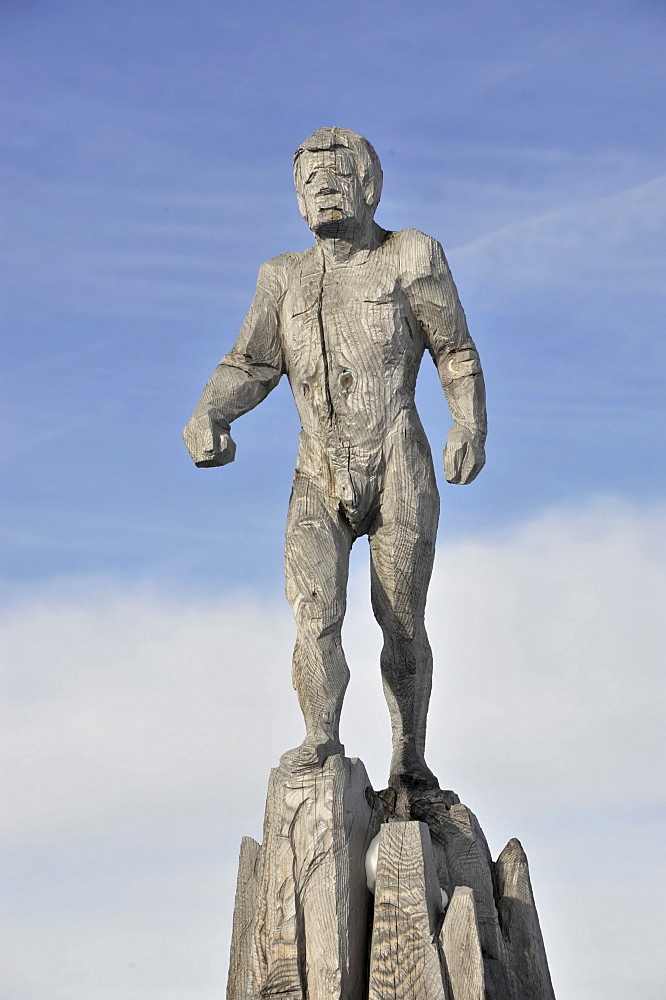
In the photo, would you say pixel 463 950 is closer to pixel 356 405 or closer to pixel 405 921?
pixel 405 921

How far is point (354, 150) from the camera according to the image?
7336mm

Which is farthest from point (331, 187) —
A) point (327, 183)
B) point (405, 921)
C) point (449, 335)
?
point (405, 921)

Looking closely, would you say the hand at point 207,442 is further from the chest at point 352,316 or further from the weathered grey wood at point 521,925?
the weathered grey wood at point 521,925

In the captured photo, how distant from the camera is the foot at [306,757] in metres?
6.66

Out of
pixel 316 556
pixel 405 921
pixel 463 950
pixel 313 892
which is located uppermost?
pixel 316 556

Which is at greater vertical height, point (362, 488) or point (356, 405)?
point (356, 405)

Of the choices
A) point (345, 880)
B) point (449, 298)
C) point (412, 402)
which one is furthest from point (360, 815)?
point (449, 298)

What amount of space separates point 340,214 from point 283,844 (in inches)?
113

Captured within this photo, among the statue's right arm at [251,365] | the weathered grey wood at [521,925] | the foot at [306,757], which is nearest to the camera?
the foot at [306,757]

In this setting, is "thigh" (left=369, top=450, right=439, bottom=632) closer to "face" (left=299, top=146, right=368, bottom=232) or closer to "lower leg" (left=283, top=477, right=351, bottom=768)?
"lower leg" (left=283, top=477, right=351, bottom=768)

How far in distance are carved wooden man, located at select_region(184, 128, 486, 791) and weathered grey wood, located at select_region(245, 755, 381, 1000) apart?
1.68ft

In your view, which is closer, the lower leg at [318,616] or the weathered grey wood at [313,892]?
the weathered grey wood at [313,892]

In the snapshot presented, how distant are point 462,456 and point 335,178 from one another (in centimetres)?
142

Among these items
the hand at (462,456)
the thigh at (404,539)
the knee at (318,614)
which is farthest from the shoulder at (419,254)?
the knee at (318,614)
